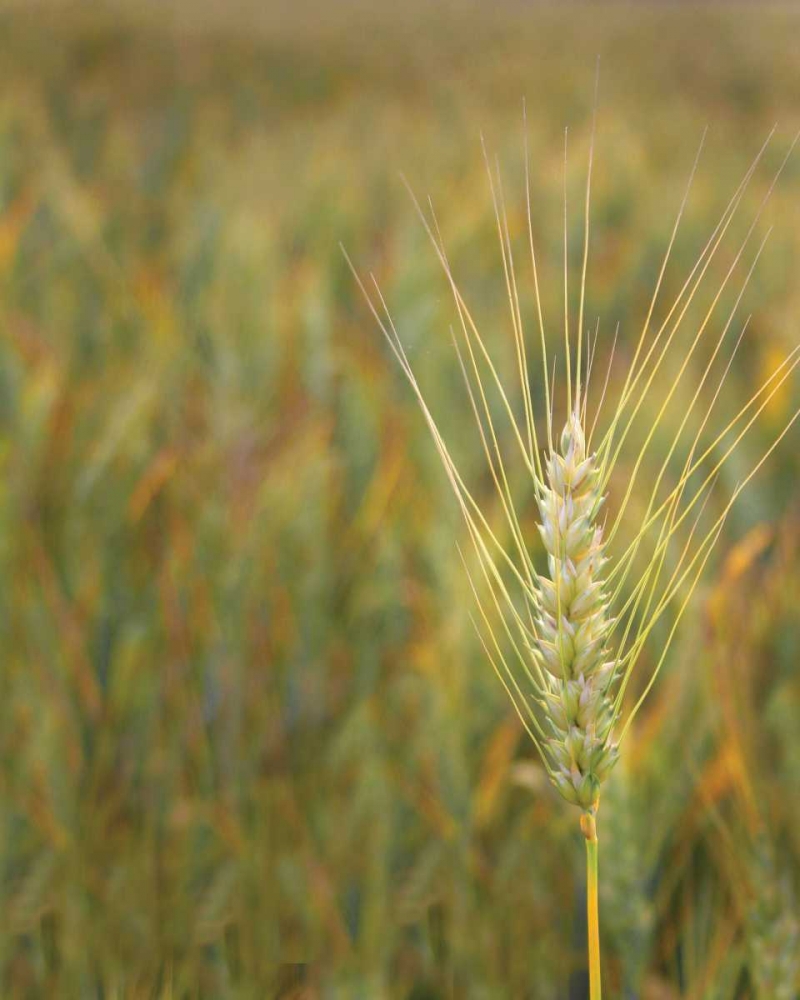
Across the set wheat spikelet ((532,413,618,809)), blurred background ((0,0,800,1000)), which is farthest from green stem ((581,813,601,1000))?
blurred background ((0,0,800,1000))

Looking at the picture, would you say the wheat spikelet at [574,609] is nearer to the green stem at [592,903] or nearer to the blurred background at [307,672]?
the green stem at [592,903]

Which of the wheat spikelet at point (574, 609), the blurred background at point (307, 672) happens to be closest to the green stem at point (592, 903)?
the wheat spikelet at point (574, 609)

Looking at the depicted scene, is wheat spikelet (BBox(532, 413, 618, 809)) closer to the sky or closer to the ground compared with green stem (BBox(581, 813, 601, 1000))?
closer to the sky

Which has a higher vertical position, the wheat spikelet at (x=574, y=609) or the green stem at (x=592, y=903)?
the wheat spikelet at (x=574, y=609)

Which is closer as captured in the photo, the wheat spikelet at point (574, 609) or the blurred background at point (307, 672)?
the wheat spikelet at point (574, 609)

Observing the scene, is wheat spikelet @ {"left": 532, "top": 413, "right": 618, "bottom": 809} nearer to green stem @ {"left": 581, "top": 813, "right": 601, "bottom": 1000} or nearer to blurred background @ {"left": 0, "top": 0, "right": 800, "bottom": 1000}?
green stem @ {"left": 581, "top": 813, "right": 601, "bottom": 1000}

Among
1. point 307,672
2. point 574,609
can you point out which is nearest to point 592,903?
point 574,609

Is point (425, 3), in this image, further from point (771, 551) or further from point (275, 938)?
point (275, 938)

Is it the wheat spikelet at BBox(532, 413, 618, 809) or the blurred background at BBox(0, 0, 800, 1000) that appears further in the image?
the blurred background at BBox(0, 0, 800, 1000)

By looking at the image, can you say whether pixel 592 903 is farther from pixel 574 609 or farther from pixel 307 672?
pixel 307 672
